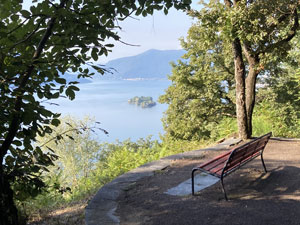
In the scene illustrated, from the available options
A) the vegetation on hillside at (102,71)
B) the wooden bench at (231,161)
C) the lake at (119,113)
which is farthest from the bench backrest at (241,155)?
the lake at (119,113)

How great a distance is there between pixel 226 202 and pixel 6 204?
10.1ft

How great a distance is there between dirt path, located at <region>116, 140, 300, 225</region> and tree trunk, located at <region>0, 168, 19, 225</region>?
1.57 m

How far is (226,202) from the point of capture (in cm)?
465

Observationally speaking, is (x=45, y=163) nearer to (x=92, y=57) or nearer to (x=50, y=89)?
(x=50, y=89)

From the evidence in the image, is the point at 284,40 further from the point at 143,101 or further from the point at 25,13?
the point at 143,101

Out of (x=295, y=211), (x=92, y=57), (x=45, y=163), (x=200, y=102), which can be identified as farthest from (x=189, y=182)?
(x=200, y=102)

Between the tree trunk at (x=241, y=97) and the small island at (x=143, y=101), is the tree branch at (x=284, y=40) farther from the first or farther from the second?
the small island at (x=143, y=101)

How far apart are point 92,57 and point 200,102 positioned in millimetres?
15786

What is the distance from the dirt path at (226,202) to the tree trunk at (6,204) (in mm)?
1571

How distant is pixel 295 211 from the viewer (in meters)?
4.14

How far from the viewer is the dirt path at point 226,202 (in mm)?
4082

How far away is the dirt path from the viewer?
4.08 metres

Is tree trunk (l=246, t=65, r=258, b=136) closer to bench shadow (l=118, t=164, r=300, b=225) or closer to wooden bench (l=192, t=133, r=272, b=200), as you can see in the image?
bench shadow (l=118, t=164, r=300, b=225)

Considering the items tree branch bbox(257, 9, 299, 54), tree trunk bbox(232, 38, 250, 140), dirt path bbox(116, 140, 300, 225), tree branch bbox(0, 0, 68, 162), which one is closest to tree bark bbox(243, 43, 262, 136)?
tree trunk bbox(232, 38, 250, 140)
